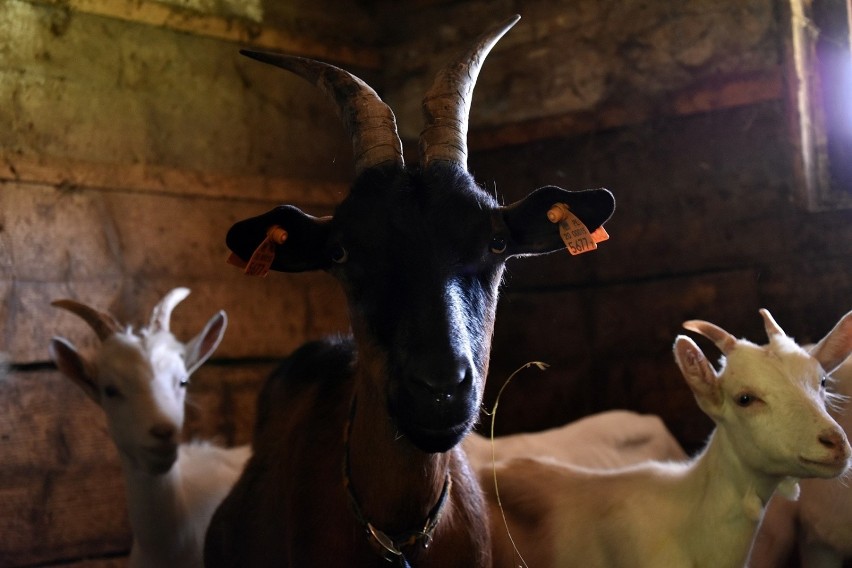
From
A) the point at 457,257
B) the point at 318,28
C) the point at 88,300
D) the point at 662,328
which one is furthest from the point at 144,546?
the point at 318,28

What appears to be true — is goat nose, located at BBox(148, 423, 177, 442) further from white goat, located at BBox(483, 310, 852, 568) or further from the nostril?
→ the nostril

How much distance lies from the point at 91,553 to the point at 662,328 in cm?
362

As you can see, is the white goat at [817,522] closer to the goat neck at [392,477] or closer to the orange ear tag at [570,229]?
the orange ear tag at [570,229]

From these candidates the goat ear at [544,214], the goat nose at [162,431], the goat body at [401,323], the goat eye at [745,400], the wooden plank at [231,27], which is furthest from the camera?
the wooden plank at [231,27]

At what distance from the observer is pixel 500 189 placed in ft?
22.2

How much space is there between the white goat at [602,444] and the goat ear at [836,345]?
1.83 metres

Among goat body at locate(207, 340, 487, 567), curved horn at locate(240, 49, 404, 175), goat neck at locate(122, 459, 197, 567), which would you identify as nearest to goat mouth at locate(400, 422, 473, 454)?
goat body at locate(207, 340, 487, 567)

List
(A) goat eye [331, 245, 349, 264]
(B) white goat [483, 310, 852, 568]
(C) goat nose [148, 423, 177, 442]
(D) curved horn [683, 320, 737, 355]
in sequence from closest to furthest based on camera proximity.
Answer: (A) goat eye [331, 245, 349, 264]
(B) white goat [483, 310, 852, 568]
(D) curved horn [683, 320, 737, 355]
(C) goat nose [148, 423, 177, 442]

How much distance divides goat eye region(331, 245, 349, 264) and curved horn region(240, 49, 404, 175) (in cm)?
32

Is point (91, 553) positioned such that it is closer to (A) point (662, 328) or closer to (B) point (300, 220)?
(B) point (300, 220)

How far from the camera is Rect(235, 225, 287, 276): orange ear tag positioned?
135 inches

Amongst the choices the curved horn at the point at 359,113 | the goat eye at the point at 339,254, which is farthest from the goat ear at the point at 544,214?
the goat eye at the point at 339,254

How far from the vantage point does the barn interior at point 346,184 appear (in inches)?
211

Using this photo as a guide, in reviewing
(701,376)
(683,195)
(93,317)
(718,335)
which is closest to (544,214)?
(701,376)
